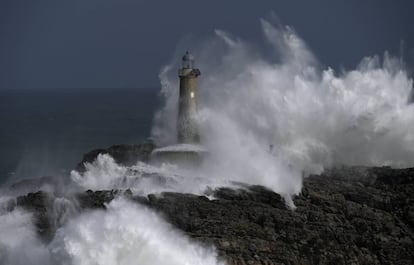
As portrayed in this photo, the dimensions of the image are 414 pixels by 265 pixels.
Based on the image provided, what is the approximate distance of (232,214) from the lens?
75.8 ft

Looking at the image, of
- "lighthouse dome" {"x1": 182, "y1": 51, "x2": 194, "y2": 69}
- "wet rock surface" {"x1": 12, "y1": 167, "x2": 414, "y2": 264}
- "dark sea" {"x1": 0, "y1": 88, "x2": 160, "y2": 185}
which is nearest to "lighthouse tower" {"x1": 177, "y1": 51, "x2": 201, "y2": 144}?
"lighthouse dome" {"x1": 182, "y1": 51, "x2": 194, "y2": 69}

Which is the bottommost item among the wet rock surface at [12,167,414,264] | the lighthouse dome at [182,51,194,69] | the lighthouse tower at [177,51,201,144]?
the wet rock surface at [12,167,414,264]

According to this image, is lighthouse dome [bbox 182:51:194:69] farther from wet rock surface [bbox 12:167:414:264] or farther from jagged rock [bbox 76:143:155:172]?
wet rock surface [bbox 12:167:414:264]

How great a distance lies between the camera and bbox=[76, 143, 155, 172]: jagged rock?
108 ft

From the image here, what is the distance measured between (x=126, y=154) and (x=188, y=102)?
3378 millimetres

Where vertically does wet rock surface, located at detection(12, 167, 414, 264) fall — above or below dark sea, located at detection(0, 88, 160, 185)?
below

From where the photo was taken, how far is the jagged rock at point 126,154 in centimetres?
3300

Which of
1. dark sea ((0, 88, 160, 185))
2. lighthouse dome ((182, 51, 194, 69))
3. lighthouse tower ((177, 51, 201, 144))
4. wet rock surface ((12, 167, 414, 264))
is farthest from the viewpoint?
dark sea ((0, 88, 160, 185))

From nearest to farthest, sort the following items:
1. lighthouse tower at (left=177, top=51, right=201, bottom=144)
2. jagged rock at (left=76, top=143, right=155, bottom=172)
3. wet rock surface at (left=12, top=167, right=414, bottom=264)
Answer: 1. wet rock surface at (left=12, top=167, right=414, bottom=264)
2. jagged rock at (left=76, top=143, right=155, bottom=172)
3. lighthouse tower at (left=177, top=51, right=201, bottom=144)

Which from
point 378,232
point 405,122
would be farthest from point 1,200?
point 405,122

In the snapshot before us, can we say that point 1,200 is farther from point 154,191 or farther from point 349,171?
point 349,171

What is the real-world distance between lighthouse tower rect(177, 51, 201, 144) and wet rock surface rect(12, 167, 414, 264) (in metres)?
9.19

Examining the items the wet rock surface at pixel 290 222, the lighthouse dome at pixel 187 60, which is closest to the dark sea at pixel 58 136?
the lighthouse dome at pixel 187 60

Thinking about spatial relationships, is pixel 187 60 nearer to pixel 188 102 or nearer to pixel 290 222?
pixel 188 102
